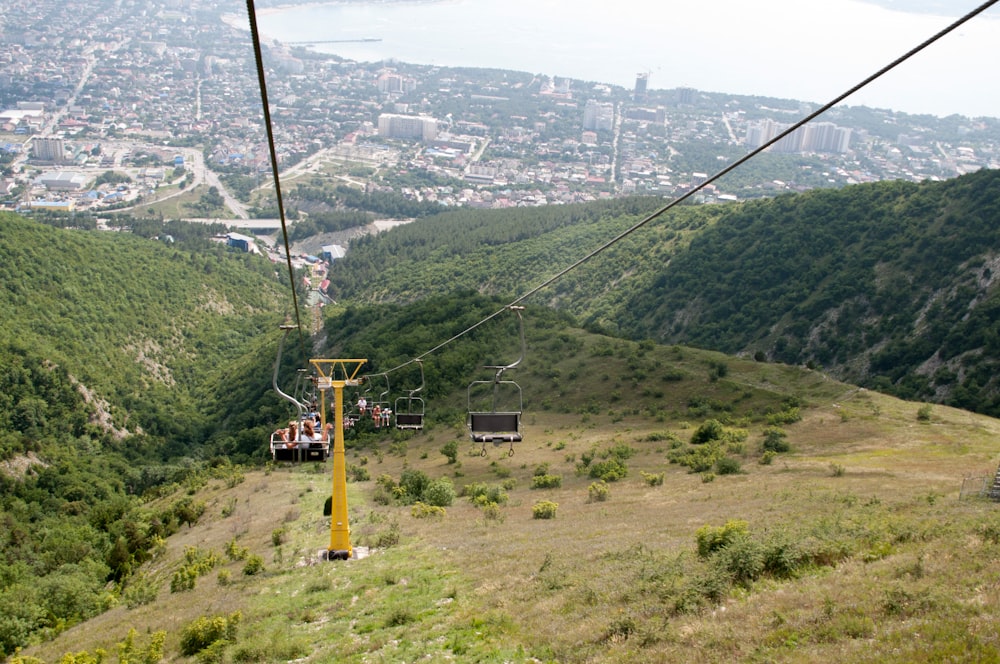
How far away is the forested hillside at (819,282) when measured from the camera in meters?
45.7

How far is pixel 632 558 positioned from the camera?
14.0 m

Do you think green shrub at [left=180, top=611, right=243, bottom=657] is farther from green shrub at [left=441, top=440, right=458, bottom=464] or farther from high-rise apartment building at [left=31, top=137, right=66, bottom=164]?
high-rise apartment building at [left=31, top=137, right=66, bottom=164]

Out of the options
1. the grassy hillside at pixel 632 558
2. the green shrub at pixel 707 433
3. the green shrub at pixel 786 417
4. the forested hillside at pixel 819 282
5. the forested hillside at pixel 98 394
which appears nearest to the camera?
the grassy hillside at pixel 632 558

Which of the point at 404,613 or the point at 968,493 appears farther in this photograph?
the point at 968,493

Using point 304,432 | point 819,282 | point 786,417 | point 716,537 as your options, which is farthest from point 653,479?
point 819,282

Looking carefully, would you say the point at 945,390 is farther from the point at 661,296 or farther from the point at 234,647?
the point at 234,647

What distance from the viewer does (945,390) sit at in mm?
41750

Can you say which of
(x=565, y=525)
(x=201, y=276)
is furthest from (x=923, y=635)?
(x=201, y=276)

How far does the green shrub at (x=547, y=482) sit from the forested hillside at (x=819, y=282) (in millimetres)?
23365

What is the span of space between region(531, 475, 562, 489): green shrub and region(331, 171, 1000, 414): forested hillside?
23365 mm

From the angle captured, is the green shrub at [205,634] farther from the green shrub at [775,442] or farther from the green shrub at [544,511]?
the green shrub at [775,442]

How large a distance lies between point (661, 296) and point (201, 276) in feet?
156

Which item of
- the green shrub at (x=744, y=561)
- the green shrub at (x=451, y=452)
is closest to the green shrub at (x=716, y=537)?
the green shrub at (x=744, y=561)

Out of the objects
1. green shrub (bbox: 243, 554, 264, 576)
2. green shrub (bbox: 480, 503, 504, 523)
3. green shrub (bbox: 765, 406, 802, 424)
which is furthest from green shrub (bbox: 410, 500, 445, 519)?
green shrub (bbox: 765, 406, 802, 424)
